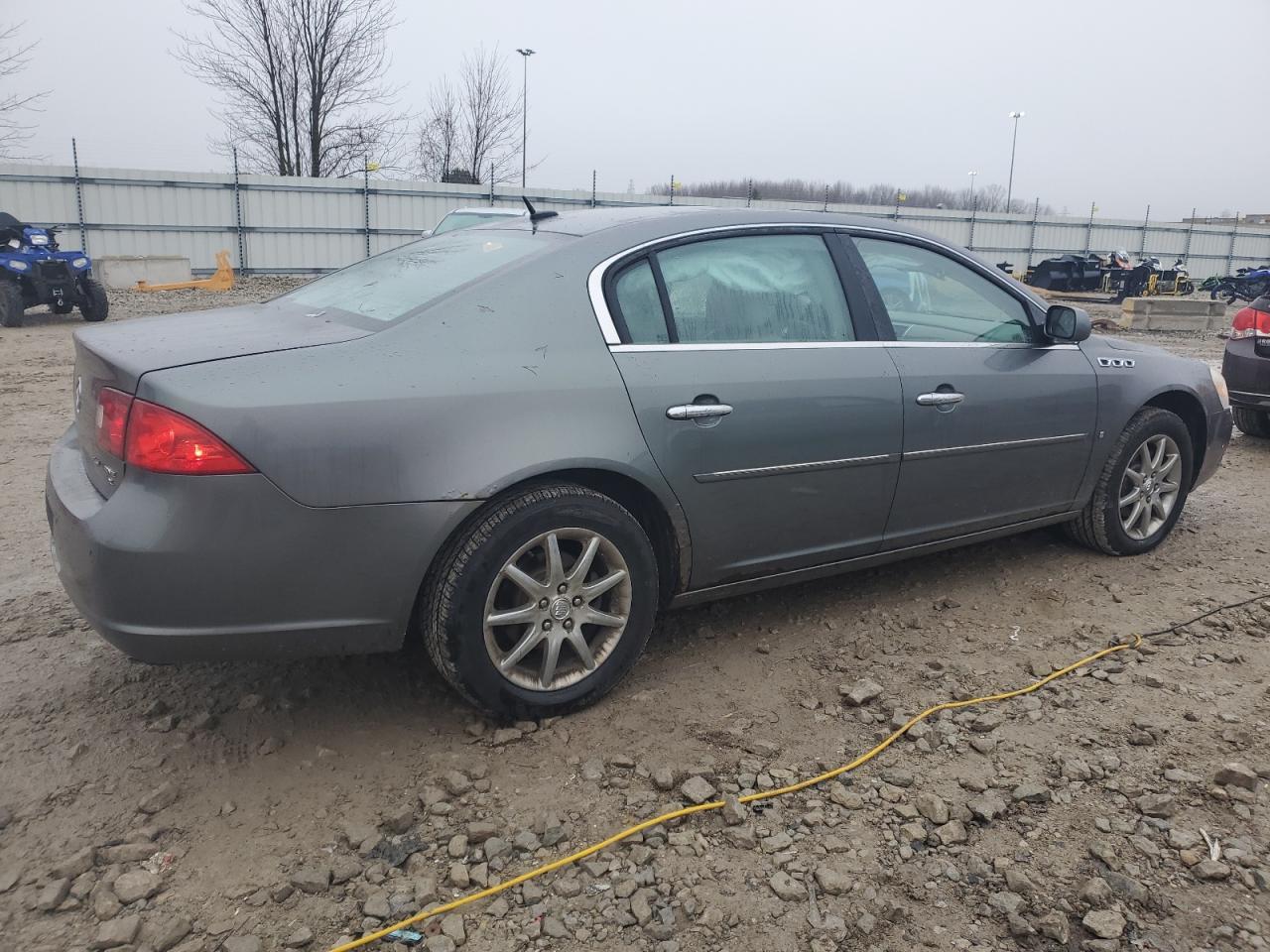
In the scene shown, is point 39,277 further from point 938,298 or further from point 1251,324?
point 1251,324

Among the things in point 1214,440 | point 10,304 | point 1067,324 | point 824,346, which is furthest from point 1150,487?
point 10,304

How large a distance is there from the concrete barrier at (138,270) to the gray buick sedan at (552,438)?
59.6 ft

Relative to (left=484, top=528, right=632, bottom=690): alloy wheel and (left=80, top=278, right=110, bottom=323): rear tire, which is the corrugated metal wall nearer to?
(left=80, top=278, right=110, bottom=323): rear tire

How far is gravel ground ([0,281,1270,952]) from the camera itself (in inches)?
85.7

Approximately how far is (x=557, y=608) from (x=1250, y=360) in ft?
21.4

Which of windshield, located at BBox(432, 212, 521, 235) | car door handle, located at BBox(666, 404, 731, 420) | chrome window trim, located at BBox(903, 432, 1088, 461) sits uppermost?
windshield, located at BBox(432, 212, 521, 235)

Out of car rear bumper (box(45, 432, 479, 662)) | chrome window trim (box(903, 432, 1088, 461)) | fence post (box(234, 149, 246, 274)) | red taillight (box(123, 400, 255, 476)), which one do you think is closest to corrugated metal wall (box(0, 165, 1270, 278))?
fence post (box(234, 149, 246, 274))

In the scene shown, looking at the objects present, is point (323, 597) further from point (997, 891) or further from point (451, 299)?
point (997, 891)

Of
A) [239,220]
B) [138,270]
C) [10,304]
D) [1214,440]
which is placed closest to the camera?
[1214,440]

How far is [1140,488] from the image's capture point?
4508mm

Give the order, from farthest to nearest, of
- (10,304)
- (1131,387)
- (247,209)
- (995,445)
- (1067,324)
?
(247,209) → (10,304) → (1131,387) → (1067,324) → (995,445)

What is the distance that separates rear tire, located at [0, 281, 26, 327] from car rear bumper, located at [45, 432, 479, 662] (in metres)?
13.3

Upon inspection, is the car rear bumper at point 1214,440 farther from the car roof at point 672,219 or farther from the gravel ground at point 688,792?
the car roof at point 672,219

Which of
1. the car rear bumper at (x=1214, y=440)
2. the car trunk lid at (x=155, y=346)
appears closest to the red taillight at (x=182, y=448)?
the car trunk lid at (x=155, y=346)
